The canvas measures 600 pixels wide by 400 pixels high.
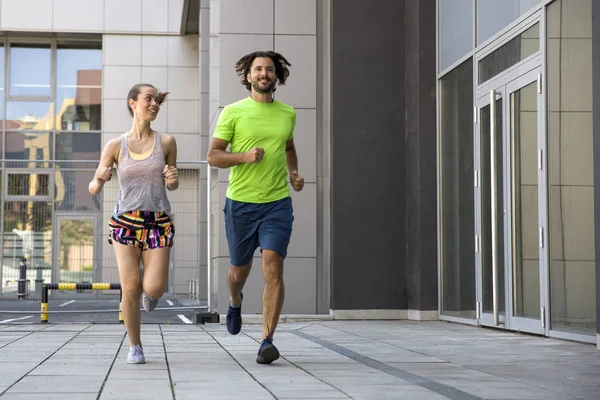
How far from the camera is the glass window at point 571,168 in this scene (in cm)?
846

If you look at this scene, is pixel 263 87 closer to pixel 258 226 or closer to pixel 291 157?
pixel 291 157

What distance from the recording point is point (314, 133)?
12.8 metres

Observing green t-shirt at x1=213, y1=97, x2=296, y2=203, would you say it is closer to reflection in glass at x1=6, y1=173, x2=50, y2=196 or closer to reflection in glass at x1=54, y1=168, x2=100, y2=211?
reflection in glass at x1=54, y1=168, x2=100, y2=211

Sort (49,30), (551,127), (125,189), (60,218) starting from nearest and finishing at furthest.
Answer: (125,189), (551,127), (60,218), (49,30)

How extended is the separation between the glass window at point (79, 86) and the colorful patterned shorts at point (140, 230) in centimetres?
2203

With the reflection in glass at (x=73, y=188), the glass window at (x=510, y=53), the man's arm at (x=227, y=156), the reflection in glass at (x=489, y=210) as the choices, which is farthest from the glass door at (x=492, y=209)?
the reflection in glass at (x=73, y=188)

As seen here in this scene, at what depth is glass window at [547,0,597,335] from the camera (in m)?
8.46

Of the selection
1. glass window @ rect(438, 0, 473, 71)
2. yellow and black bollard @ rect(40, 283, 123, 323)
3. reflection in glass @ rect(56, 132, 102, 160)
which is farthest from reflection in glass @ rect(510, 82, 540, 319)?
reflection in glass @ rect(56, 132, 102, 160)

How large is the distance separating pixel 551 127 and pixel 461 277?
3.01 m

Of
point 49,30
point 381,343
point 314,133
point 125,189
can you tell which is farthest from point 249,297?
point 49,30

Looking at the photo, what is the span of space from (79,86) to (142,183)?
73.3ft

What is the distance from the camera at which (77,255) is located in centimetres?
1527

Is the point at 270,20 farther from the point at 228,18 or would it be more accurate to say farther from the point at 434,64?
the point at 434,64

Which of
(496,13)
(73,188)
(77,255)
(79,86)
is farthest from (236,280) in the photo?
(79,86)
